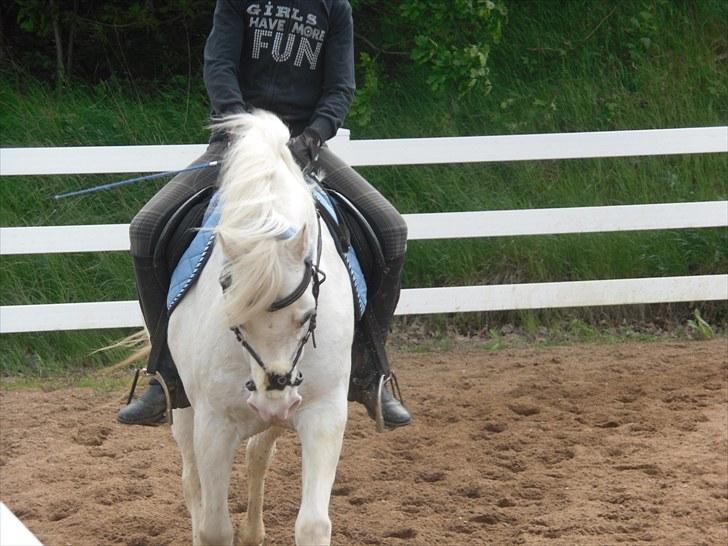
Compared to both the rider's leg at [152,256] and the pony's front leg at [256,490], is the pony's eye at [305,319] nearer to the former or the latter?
the rider's leg at [152,256]

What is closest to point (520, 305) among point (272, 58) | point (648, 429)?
point (648, 429)

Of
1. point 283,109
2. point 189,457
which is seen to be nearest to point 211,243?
point 283,109

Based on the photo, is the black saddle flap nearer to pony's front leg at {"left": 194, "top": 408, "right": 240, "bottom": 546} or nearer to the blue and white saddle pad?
the blue and white saddle pad

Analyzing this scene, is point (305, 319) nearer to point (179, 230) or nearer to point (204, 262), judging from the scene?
point (204, 262)

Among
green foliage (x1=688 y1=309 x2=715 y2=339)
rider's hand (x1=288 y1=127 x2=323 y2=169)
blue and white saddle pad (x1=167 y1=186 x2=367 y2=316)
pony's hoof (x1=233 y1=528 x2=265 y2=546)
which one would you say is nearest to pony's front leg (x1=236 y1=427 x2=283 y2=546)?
pony's hoof (x1=233 y1=528 x2=265 y2=546)

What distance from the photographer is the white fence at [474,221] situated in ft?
23.7

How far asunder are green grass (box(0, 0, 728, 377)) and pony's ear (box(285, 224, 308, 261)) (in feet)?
15.3

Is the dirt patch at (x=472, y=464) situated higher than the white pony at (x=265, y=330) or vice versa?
the white pony at (x=265, y=330)

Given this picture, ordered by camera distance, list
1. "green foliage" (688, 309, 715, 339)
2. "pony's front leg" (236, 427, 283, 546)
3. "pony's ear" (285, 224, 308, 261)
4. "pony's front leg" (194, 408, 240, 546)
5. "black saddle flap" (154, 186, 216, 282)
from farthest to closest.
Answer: "green foliage" (688, 309, 715, 339) → "pony's front leg" (236, 427, 283, 546) → "black saddle flap" (154, 186, 216, 282) → "pony's front leg" (194, 408, 240, 546) → "pony's ear" (285, 224, 308, 261)

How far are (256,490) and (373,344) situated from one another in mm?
860

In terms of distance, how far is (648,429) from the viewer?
20.3 feet

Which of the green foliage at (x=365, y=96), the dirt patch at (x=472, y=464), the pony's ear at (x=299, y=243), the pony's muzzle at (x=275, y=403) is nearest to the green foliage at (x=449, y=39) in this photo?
the green foliage at (x=365, y=96)

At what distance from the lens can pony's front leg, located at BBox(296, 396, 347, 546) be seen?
12.2ft

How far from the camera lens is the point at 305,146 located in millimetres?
4270
